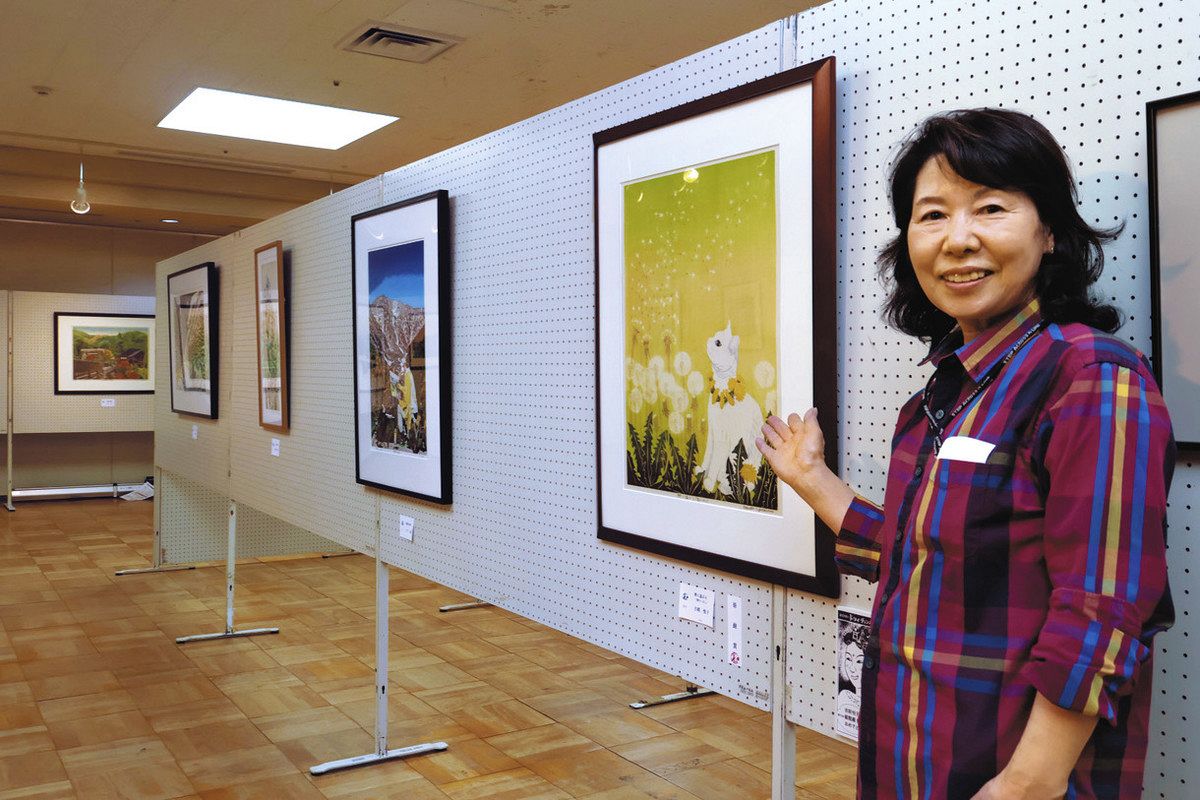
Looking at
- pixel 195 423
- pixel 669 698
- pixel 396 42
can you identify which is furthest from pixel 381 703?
pixel 396 42

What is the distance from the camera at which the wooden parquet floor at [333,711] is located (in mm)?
3617

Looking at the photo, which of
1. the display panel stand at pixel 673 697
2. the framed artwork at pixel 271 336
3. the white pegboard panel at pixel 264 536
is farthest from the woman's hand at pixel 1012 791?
the white pegboard panel at pixel 264 536

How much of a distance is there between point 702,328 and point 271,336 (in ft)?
10.3

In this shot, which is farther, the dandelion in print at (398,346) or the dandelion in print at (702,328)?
the dandelion in print at (398,346)

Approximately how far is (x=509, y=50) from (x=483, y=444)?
162 inches

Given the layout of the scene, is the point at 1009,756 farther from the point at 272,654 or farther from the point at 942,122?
the point at 272,654

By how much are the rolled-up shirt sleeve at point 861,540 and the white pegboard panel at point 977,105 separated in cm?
21

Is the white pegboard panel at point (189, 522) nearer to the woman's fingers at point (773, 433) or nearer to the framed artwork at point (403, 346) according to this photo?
the framed artwork at point (403, 346)

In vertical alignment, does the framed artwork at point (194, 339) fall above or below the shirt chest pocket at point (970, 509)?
above

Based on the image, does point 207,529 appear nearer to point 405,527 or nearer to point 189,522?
point 189,522

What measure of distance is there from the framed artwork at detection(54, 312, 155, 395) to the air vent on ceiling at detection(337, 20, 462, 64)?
6.90 m

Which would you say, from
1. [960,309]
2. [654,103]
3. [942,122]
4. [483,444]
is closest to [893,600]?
[960,309]

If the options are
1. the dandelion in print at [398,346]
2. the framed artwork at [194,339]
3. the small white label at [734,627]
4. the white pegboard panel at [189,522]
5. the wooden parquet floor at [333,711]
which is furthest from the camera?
the white pegboard panel at [189,522]

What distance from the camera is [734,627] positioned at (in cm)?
199
